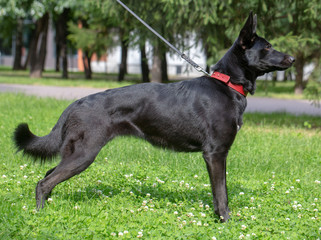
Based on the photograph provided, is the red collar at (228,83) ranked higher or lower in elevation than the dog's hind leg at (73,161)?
higher

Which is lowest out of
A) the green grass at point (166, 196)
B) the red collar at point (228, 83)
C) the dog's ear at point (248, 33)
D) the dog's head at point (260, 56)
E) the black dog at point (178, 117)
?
the green grass at point (166, 196)

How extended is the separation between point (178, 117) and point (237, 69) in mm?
752

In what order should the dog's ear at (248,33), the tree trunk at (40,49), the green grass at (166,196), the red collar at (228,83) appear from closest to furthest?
the green grass at (166,196) < the dog's ear at (248,33) < the red collar at (228,83) < the tree trunk at (40,49)

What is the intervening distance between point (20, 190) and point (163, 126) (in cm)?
180

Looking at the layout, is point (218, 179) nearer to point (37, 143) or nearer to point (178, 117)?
point (178, 117)

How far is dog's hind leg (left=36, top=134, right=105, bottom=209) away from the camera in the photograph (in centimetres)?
427

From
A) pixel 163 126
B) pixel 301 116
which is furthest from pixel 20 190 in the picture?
pixel 301 116

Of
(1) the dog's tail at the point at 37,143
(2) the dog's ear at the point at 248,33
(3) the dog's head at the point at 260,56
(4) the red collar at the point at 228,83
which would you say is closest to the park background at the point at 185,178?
(1) the dog's tail at the point at 37,143

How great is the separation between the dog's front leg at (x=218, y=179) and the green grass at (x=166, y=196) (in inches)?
5.0

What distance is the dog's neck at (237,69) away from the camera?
174 inches

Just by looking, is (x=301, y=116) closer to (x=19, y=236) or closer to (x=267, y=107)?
(x=267, y=107)

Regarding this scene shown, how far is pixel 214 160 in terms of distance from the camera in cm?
429

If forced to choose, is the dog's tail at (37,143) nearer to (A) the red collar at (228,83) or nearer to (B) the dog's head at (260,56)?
(A) the red collar at (228,83)

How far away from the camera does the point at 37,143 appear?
15.0ft
